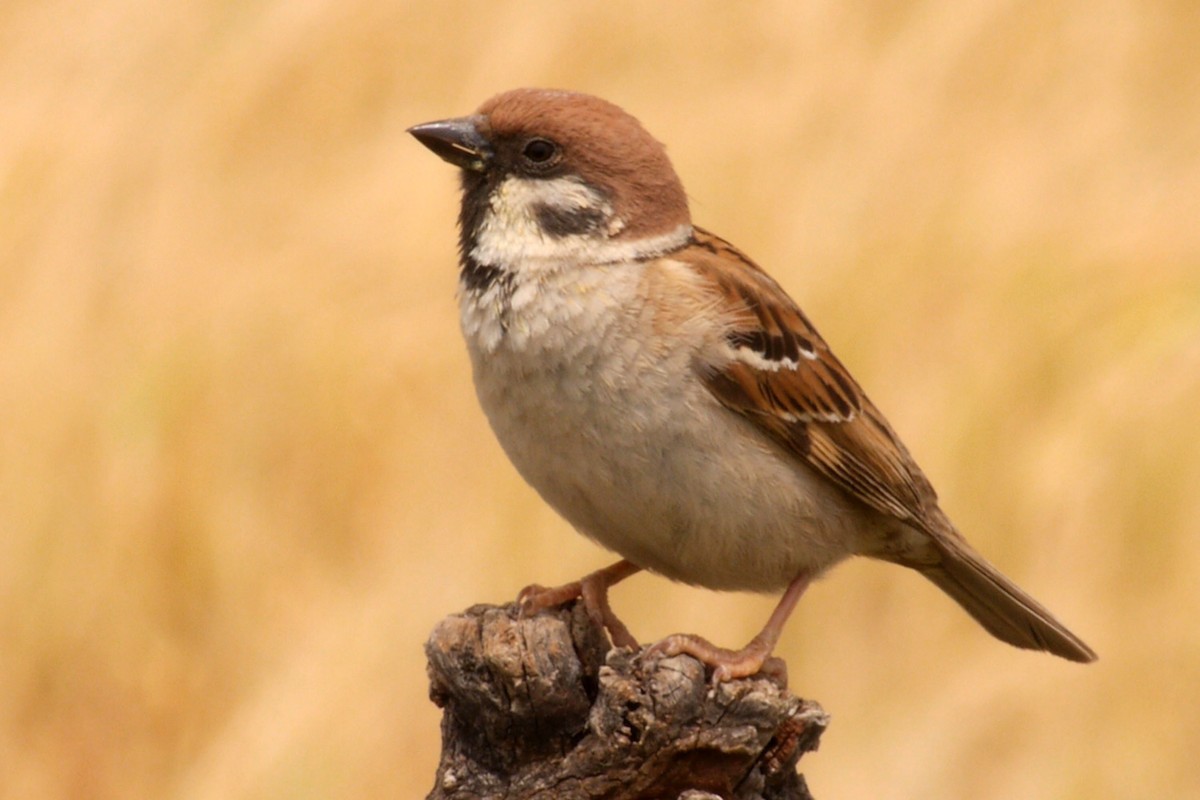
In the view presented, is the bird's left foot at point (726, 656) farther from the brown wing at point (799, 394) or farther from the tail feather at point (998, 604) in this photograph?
the tail feather at point (998, 604)

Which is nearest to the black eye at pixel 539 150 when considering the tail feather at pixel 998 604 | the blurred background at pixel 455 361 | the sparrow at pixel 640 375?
Answer: the sparrow at pixel 640 375

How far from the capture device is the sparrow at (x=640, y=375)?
11.0ft

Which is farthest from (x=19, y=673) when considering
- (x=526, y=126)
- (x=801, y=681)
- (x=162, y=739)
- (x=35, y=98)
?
(x=526, y=126)

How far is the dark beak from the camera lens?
139 inches

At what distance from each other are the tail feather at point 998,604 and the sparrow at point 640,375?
0.24 m

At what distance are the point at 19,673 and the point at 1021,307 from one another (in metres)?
3.29

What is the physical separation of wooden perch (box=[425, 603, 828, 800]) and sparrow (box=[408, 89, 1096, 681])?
0.65 ft

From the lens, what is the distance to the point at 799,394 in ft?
12.2

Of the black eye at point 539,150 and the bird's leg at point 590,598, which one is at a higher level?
the black eye at point 539,150

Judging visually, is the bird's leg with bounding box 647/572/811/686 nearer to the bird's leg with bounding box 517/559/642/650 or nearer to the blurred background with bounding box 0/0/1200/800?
the bird's leg with bounding box 517/559/642/650

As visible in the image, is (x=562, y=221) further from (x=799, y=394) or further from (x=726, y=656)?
(x=726, y=656)

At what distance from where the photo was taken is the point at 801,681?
493 cm

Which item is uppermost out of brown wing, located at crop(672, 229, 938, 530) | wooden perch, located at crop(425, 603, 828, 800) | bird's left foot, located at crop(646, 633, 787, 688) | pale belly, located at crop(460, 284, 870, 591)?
brown wing, located at crop(672, 229, 938, 530)

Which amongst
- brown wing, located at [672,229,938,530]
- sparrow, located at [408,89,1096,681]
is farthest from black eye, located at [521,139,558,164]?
brown wing, located at [672,229,938,530]
